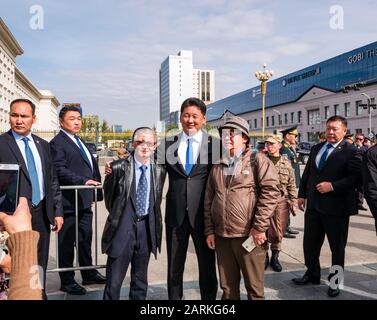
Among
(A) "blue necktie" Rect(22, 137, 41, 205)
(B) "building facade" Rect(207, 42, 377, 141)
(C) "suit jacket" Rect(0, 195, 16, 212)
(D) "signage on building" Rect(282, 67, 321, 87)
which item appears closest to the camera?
(C) "suit jacket" Rect(0, 195, 16, 212)

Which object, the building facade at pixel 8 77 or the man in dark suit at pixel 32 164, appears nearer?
the man in dark suit at pixel 32 164

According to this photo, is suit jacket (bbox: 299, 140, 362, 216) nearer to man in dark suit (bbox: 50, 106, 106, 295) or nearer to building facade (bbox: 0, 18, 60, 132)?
man in dark suit (bbox: 50, 106, 106, 295)

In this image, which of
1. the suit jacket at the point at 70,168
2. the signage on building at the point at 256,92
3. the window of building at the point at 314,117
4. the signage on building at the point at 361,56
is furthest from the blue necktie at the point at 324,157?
the signage on building at the point at 256,92

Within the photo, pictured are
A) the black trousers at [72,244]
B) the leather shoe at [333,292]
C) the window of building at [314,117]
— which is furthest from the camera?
the window of building at [314,117]

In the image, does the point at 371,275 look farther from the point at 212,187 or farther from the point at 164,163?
the point at 164,163

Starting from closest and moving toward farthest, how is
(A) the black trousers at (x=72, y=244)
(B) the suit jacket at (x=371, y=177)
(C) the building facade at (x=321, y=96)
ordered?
(B) the suit jacket at (x=371, y=177) → (A) the black trousers at (x=72, y=244) → (C) the building facade at (x=321, y=96)

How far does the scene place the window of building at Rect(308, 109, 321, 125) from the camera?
56.1 metres

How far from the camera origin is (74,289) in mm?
3613

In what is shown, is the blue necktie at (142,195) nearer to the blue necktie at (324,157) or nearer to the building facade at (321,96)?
the blue necktie at (324,157)

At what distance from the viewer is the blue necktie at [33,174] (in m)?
2.94

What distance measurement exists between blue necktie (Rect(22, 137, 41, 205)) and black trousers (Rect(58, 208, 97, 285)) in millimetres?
928

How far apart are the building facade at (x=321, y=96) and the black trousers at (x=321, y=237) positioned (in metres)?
34.3

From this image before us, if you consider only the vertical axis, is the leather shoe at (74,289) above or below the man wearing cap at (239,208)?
below

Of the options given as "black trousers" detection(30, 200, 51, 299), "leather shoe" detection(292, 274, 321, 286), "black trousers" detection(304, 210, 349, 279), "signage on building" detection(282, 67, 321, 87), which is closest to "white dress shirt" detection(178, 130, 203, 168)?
"black trousers" detection(30, 200, 51, 299)
